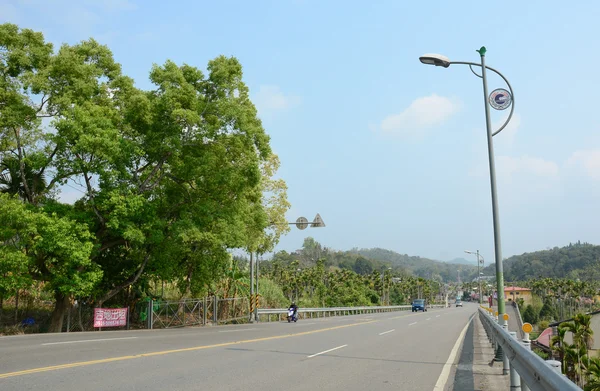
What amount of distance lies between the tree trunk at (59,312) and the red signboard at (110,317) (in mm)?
1419

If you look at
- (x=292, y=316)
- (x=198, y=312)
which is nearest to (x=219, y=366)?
(x=198, y=312)

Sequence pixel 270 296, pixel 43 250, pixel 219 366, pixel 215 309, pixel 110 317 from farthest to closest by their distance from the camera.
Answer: pixel 270 296 < pixel 215 309 < pixel 110 317 < pixel 43 250 < pixel 219 366

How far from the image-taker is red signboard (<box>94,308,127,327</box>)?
23.3m

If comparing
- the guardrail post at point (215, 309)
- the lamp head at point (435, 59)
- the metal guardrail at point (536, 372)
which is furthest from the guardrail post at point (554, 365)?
the guardrail post at point (215, 309)

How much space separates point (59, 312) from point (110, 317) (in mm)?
2348

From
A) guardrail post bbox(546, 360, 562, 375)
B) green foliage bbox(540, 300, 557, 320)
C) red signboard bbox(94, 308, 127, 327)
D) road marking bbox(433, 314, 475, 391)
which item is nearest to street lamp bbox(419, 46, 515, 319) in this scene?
road marking bbox(433, 314, 475, 391)

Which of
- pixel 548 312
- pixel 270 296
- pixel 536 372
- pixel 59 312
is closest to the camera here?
pixel 536 372

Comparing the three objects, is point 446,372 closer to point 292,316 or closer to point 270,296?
point 292,316

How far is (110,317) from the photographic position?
24141mm

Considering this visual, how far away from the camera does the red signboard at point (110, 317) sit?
23.3 metres

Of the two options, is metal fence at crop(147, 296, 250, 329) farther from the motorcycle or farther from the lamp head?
the lamp head

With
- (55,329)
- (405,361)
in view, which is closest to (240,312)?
(55,329)

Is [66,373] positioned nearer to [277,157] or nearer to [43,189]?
[43,189]

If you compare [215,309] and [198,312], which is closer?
[198,312]
